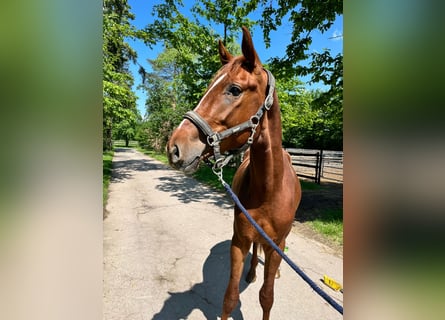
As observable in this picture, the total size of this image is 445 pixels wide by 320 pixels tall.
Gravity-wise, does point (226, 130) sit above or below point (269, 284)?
above

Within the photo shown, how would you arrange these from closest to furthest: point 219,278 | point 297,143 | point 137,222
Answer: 1. point 219,278
2. point 137,222
3. point 297,143

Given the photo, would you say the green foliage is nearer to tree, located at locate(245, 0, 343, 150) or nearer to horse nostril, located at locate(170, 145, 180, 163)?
tree, located at locate(245, 0, 343, 150)

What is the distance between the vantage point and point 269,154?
1872 mm

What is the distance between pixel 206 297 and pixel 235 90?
250 centimetres

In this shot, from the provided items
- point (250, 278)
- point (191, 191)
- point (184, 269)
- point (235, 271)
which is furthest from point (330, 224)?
point (191, 191)

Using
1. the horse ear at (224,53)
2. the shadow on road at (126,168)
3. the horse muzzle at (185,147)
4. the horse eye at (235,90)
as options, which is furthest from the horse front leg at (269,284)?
the shadow on road at (126,168)

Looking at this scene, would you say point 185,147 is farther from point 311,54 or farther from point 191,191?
point 191,191
